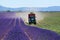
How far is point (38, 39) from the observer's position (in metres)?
18.0

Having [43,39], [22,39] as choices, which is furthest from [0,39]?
[43,39]

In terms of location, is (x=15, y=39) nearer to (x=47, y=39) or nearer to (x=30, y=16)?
(x=47, y=39)

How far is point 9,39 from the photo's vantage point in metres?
18.0

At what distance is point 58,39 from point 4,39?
345 centimetres

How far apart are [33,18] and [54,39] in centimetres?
2134

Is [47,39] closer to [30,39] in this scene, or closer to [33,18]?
[30,39]

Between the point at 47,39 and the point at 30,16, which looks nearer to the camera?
the point at 47,39

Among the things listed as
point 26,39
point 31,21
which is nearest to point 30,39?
point 26,39

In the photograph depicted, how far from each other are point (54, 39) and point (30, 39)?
1534 mm

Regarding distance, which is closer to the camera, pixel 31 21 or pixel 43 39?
pixel 43 39

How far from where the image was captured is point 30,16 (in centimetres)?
3941

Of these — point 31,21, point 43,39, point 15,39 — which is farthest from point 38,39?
point 31,21

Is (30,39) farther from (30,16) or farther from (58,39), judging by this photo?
(30,16)

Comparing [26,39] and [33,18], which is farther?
[33,18]
